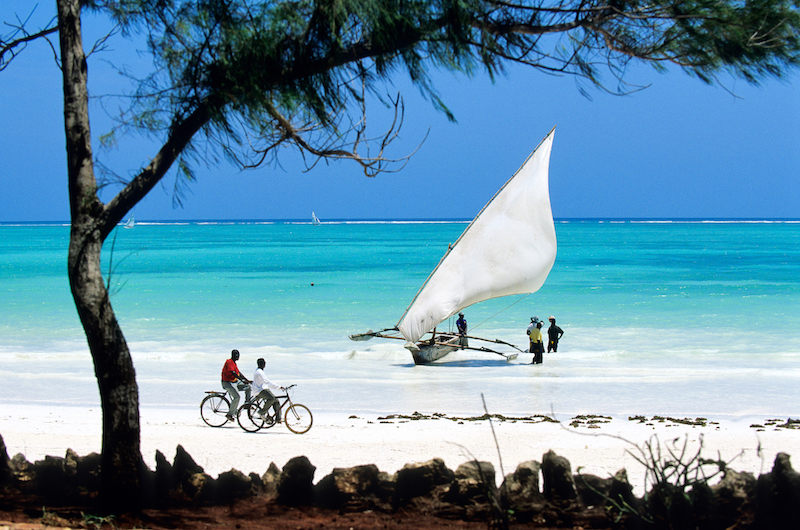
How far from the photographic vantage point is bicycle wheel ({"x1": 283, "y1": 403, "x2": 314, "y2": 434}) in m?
10.5

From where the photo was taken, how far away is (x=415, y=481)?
17.2 feet

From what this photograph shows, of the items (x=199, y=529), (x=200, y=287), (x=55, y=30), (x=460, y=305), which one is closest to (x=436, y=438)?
(x=199, y=529)

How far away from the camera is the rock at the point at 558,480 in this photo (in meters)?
5.09

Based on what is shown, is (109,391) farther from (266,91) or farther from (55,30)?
(55,30)

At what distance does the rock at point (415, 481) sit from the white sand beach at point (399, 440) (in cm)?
266

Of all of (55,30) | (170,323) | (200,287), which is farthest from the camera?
(200,287)

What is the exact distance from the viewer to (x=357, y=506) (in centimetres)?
524

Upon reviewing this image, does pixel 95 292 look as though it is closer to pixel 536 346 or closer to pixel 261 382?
pixel 261 382

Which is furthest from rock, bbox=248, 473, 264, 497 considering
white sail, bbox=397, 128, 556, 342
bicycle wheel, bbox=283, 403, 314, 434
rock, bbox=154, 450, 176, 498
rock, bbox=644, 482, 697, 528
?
white sail, bbox=397, 128, 556, 342

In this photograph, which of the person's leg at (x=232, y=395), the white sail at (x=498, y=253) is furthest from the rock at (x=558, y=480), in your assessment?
the white sail at (x=498, y=253)

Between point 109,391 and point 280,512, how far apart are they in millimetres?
1526

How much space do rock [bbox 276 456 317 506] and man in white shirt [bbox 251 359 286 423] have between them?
4.87m

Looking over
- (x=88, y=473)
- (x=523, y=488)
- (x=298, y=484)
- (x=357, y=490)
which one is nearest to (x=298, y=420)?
(x=88, y=473)

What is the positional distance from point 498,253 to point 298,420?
9.04 m
